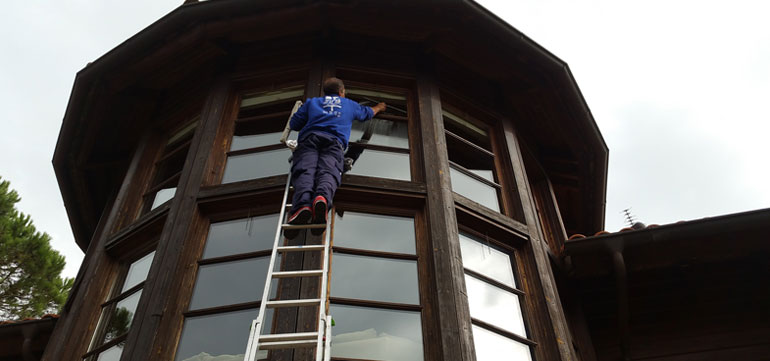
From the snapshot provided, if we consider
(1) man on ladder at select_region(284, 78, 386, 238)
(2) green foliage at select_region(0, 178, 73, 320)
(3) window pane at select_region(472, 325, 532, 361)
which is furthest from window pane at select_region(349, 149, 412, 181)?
(2) green foliage at select_region(0, 178, 73, 320)

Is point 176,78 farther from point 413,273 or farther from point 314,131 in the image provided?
point 413,273

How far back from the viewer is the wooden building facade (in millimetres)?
4605

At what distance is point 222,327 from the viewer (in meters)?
4.46

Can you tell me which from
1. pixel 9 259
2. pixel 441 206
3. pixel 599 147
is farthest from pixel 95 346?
pixel 9 259

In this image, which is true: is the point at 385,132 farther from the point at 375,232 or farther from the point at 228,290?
the point at 228,290

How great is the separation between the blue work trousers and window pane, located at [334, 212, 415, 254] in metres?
0.48

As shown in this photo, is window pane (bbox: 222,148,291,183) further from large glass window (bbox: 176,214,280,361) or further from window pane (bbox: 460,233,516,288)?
window pane (bbox: 460,233,516,288)

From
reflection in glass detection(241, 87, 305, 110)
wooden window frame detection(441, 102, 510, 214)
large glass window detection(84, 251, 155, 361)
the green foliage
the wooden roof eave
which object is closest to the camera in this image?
large glass window detection(84, 251, 155, 361)

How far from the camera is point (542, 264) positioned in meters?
5.81

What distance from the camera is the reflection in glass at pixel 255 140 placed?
250 inches

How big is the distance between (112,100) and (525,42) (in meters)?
5.56

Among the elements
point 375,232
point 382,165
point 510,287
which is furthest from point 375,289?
point 382,165

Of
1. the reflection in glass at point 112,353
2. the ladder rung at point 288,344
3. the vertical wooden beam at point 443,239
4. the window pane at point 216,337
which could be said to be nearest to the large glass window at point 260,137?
the vertical wooden beam at point 443,239

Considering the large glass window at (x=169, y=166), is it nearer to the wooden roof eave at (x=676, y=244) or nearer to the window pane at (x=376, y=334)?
the window pane at (x=376, y=334)
